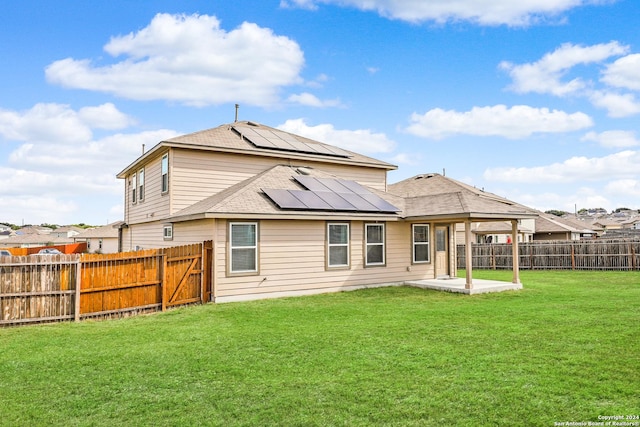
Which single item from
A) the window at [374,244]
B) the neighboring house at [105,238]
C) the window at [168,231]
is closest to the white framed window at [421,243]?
the window at [374,244]

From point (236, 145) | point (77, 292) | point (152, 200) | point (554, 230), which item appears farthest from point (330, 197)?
point (554, 230)

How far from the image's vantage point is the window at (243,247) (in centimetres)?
1238

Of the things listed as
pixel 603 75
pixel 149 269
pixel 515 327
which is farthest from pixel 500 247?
pixel 149 269

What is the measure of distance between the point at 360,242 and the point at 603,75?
42.5ft

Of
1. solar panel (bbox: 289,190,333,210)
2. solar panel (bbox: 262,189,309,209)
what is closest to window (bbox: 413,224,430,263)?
solar panel (bbox: 289,190,333,210)

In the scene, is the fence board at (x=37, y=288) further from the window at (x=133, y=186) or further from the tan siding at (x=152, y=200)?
the window at (x=133, y=186)

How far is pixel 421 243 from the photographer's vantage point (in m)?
16.5

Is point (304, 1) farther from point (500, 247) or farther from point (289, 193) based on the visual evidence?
point (500, 247)

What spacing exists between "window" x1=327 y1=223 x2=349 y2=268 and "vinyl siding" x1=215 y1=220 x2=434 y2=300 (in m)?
0.21

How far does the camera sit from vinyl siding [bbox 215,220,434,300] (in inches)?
485

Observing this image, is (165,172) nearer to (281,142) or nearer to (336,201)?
(281,142)

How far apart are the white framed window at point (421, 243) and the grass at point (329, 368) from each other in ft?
19.5

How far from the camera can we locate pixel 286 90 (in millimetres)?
16844

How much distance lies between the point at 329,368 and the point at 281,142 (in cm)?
1297
